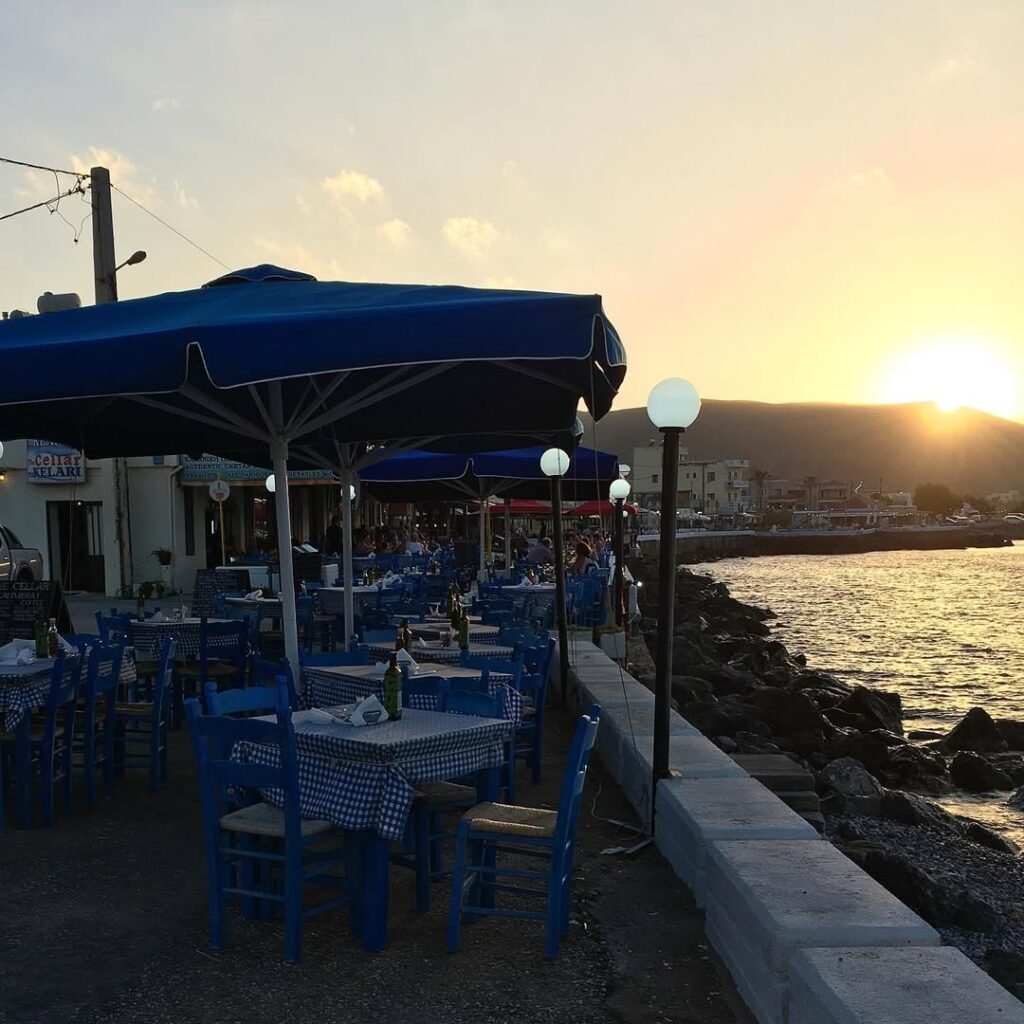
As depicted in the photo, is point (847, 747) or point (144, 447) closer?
point (144, 447)

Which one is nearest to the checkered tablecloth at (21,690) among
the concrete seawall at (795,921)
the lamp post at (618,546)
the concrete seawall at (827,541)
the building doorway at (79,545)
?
the concrete seawall at (795,921)

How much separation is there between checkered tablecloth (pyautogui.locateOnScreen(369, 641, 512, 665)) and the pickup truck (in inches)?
392

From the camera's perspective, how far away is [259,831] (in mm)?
4145

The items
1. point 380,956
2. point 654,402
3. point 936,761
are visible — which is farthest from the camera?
point 936,761

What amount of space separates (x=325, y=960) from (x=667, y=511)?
2750mm

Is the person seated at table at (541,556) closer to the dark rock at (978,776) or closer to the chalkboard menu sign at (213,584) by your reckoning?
the chalkboard menu sign at (213,584)

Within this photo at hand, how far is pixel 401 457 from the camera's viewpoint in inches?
510

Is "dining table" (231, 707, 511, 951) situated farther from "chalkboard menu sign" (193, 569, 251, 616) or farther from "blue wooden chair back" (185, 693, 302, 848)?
"chalkboard menu sign" (193, 569, 251, 616)

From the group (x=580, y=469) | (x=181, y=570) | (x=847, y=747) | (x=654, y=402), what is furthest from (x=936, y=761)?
(x=181, y=570)

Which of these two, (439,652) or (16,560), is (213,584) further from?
(439,652)

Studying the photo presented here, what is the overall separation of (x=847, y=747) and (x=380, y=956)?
10.6 meters

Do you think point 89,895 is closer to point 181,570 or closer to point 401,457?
point 401,457

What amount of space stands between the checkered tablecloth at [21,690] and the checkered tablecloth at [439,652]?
2028mm

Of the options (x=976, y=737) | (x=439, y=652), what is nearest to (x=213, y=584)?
(x=439, y=652)
